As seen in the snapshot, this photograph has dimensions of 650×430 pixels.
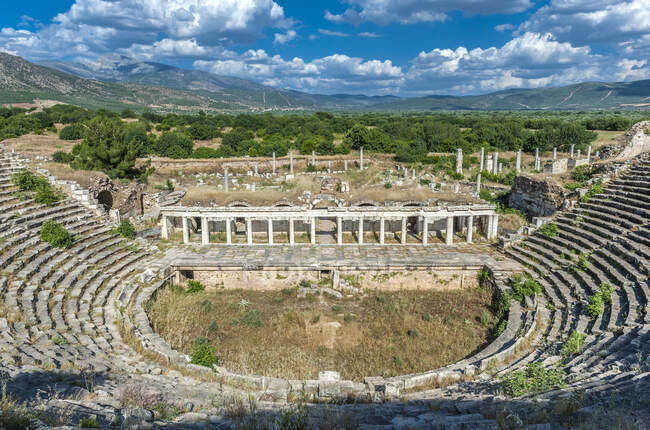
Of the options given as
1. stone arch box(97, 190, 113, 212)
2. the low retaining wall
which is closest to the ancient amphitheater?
the low retaining wall

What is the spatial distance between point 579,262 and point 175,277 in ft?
63.7

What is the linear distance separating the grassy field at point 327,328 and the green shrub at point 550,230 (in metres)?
5.01

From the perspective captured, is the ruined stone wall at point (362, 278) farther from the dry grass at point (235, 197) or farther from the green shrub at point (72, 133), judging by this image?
the green shrub at point (72, 133)

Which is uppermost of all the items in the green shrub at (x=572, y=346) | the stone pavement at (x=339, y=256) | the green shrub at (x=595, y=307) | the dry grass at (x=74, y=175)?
the dry grass at (x=74, y=175)

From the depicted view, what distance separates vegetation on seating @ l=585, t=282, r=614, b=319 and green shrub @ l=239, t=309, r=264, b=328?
1242 cm

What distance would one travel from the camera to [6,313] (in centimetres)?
1192

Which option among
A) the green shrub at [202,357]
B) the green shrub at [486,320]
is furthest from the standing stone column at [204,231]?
the green shrub at [486,320]

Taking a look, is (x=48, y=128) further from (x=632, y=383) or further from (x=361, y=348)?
(x=632, y=383)

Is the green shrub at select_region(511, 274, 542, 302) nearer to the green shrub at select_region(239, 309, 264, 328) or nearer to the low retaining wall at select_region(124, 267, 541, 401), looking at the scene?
the low retaining wall at select_region(124, 267, 541, 401)

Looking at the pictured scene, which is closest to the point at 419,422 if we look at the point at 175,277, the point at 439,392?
the point at 439,392

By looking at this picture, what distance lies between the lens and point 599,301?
549 inches

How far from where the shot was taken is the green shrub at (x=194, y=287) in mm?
20328

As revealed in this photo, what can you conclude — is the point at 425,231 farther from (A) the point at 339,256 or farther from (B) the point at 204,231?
(B) the point at 204,231

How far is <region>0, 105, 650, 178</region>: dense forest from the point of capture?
3753cm
